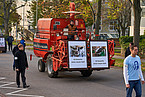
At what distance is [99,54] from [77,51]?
3.31 ft

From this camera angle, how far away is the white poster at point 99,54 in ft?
49.2

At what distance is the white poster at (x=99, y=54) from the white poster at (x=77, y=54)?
0.36 meters

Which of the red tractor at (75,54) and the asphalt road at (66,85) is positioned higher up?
the red tractor at (75,54)

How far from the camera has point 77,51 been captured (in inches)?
586

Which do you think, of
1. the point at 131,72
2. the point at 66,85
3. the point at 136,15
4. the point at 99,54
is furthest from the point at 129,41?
the point at 131,72

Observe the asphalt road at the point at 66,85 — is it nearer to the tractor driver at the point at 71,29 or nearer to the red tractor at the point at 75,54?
the red tractor at the point at 75,54

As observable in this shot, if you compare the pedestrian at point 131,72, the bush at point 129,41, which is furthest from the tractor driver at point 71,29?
the bush at point 129,41

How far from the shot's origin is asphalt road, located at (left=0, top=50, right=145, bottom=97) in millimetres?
11688

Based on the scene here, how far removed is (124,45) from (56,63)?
57.2 feet

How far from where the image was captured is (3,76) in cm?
1623

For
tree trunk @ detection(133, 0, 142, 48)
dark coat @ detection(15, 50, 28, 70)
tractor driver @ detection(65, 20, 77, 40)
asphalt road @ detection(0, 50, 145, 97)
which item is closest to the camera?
asphalt road @ detection(0, 50, 145, 97)

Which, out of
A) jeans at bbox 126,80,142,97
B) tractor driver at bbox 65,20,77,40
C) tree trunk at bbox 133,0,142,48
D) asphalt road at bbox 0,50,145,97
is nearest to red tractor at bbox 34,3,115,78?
tractor driver at bbox 65,20,77,40

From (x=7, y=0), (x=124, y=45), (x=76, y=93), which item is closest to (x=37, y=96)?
(x=76, y=93)

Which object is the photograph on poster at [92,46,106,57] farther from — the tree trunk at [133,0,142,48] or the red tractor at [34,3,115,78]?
the tree trunk at [133,0,142,48]
